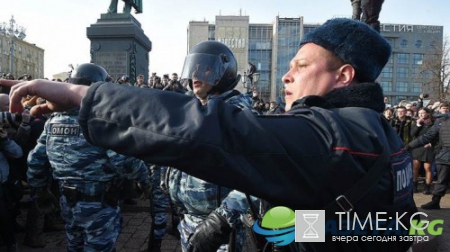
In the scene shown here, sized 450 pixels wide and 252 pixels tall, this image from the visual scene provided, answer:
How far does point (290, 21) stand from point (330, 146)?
8509 cm

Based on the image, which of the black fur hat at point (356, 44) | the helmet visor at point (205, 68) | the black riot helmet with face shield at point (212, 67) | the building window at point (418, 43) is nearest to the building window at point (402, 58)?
the building window at point (418, 43)

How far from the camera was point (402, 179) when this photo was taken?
122 centimetres

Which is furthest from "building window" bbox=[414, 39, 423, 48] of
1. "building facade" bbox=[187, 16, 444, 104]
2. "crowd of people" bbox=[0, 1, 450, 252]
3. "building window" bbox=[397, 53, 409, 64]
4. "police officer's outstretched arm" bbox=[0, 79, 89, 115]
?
"police officer's outstretched arm" bbox=[0, 79, 89, 115]

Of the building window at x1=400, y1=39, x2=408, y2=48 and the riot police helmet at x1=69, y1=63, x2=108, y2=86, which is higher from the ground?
the building window at x1=400, y1=39, x2=408, y2=48

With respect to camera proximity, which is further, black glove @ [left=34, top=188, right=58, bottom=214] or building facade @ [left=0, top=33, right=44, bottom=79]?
building facade @ [left=0, top=33, right=44, bottom=79]

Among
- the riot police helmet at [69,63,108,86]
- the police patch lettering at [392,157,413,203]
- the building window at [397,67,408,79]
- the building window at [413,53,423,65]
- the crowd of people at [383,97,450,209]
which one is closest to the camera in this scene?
the police patch lettering at [392,157,413,203]

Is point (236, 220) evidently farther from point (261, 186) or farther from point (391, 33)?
point (391, 33)

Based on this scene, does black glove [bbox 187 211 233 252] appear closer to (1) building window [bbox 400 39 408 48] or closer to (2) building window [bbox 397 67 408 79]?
(2) building window [bbox 397 67 408 79]

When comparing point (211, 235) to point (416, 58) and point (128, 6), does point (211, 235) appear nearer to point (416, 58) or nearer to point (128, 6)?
point (128, 6)

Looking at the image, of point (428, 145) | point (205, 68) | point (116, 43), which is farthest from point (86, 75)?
point (116, 43)

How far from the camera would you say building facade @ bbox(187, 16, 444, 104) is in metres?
80.1

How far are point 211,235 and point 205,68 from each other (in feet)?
5.79

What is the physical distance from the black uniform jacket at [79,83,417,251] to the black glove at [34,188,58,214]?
10.8 feet

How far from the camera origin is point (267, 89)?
80.6m
